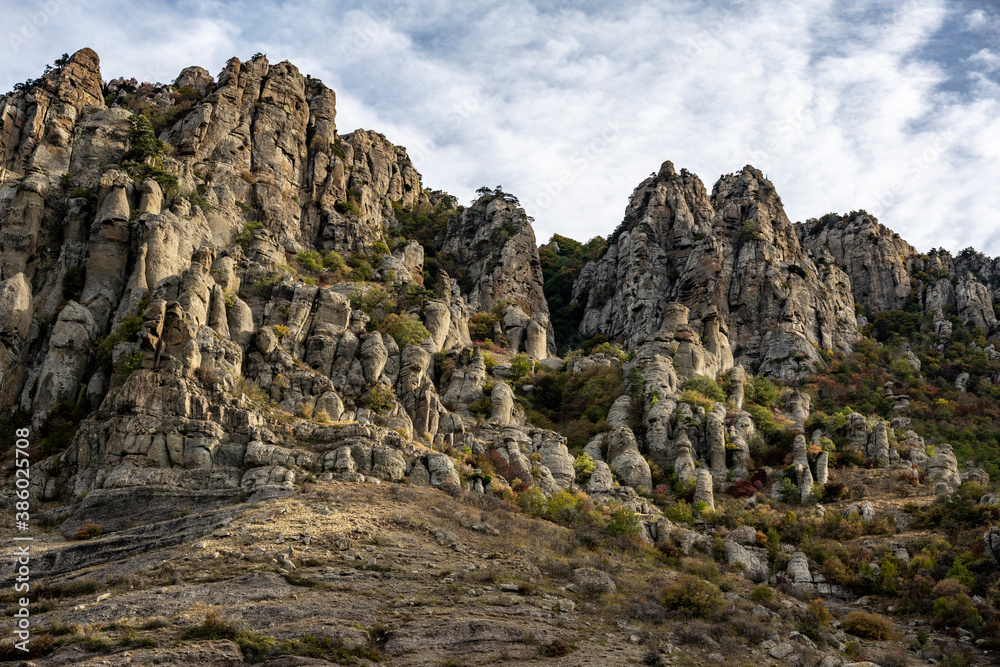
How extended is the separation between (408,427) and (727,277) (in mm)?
53361

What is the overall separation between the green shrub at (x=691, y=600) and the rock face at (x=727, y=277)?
45.1 m

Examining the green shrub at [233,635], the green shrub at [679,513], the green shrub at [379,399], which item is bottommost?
the green shrub at [233,635]

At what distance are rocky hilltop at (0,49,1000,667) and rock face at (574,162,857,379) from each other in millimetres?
492

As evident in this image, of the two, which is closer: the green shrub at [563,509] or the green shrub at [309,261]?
the green shrub at [563,509]

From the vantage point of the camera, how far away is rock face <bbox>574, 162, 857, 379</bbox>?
82625mm

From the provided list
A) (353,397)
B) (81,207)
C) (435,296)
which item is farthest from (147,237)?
(435,296)

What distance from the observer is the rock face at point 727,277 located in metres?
82.6

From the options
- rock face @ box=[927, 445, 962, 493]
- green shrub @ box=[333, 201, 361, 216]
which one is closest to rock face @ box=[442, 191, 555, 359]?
green shrub @ box=[333, 201, 361, 216]

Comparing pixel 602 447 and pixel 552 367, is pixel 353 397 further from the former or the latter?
pixel 552 367

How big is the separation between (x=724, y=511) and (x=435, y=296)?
31545 mm

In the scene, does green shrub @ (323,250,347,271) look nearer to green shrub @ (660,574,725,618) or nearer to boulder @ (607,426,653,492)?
boulder @ (607,426,653,492)

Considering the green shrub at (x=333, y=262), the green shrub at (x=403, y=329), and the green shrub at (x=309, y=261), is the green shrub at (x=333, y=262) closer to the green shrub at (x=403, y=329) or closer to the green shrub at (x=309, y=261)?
the green shrub at (x=309, y=261)


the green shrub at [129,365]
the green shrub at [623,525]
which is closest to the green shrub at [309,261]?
the green shrub at [129,365]

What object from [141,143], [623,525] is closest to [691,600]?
[623,525]
